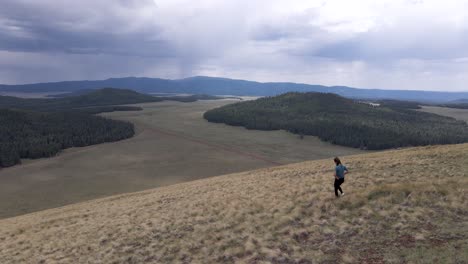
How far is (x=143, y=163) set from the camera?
94375 millimetres

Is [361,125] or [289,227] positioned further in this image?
[361,125]

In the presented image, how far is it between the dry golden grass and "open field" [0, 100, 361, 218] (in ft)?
124

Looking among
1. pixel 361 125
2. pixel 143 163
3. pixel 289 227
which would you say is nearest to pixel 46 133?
pixel 143 163

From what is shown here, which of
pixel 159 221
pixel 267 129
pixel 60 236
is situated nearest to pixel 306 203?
pixel 159 221

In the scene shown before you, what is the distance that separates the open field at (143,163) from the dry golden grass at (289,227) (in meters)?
37.7

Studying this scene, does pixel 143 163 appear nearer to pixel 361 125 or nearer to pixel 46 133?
pixel 46 133

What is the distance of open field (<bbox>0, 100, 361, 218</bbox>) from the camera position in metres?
67.3

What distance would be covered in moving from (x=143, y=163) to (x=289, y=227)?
79.8 meters

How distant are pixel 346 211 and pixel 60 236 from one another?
64.4 ft

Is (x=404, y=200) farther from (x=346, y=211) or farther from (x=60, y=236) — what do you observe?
(x=60, y=236)

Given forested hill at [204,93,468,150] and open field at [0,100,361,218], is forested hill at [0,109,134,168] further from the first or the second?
forested hill at [204,93,468,150]

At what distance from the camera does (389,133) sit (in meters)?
132

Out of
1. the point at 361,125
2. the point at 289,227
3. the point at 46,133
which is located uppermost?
the point at 289,227

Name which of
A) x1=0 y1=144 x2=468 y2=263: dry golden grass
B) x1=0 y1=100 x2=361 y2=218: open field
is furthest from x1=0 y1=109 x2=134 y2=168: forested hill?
x1=0 y1=144 x2=468 y2=263: dry golden grass
